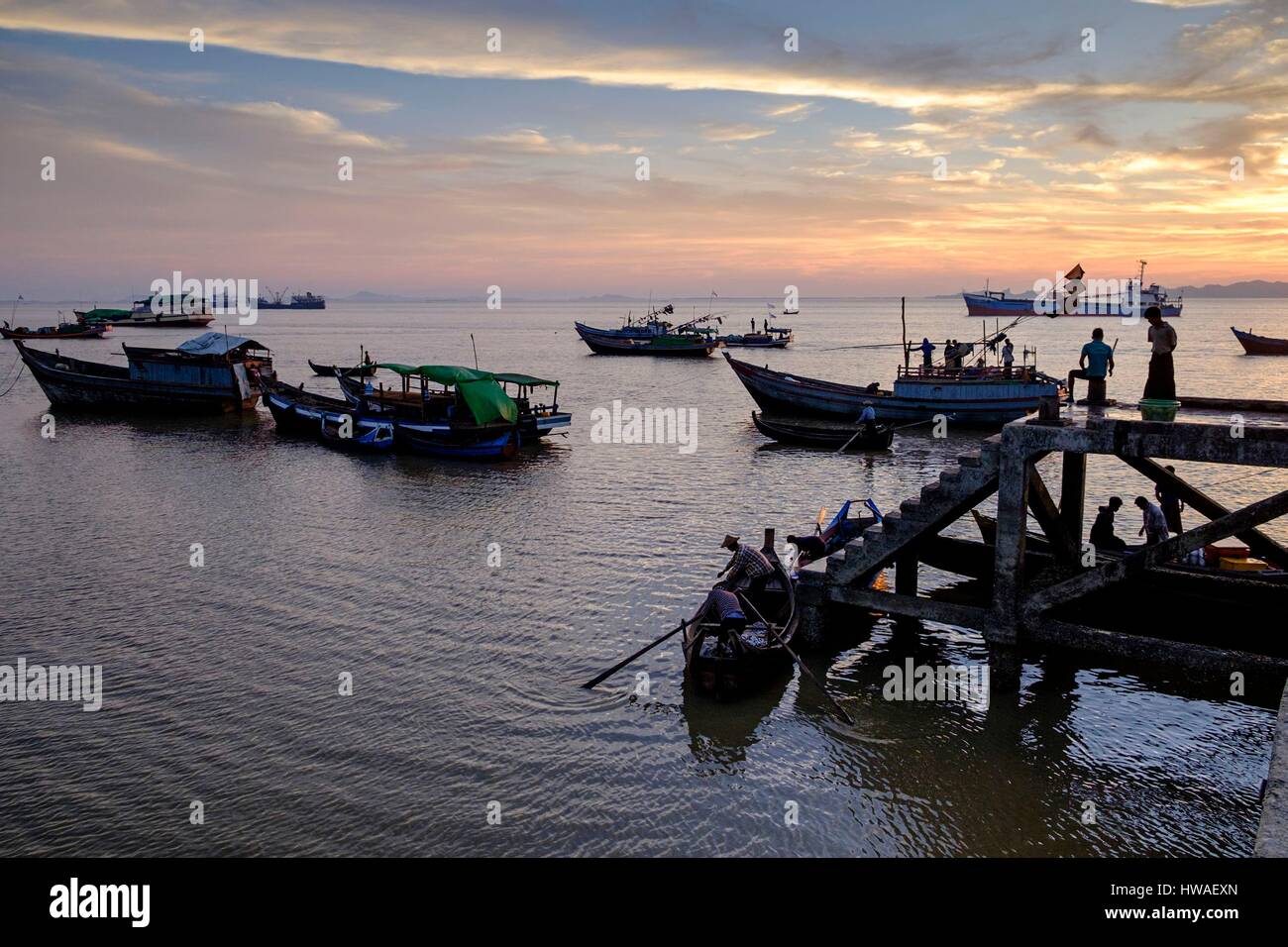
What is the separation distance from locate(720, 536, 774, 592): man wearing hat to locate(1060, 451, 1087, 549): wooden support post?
16.3 ft

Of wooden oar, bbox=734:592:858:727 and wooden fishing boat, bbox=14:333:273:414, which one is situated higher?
wooden fishing boat, bbox=14:333:273:414

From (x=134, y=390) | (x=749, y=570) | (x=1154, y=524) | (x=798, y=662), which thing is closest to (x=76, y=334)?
(x=134, y=390)

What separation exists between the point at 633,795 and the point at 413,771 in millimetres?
2818

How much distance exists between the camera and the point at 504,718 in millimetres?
12352

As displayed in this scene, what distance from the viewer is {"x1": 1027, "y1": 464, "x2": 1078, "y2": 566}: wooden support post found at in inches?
550

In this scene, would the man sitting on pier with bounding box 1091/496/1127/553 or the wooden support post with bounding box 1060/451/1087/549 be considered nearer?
the wooden support post with bounding box 1060/451/1087/549

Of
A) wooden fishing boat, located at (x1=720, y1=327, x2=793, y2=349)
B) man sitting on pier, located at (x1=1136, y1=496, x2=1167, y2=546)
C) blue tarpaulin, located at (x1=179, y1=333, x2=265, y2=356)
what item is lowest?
man sitting on pier, located at (x1=1136, y1=496, x2=1167, y2=546)

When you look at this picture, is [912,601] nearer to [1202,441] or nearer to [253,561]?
[1202,441]

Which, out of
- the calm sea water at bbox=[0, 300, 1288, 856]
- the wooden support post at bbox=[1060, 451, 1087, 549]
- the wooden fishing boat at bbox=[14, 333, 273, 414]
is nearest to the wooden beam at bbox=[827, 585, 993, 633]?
the calm sea water at bbox=[0, 300, 1288, 856]

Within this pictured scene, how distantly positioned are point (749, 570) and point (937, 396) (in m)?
27.6

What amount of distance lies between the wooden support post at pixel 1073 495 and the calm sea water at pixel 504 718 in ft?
8.46

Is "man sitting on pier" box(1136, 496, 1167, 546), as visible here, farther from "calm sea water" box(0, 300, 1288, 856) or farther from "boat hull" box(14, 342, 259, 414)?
"boat hull" box(14, 342, 259, 414)

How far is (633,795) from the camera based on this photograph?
10.5 metres
